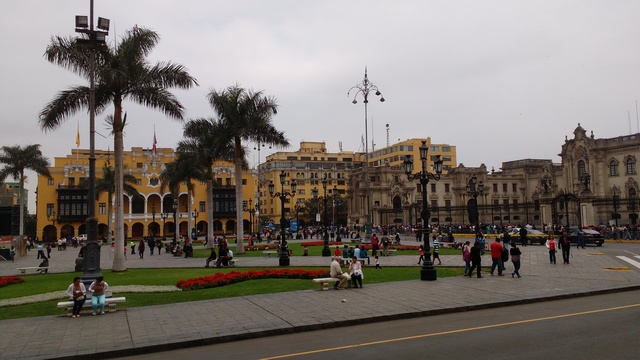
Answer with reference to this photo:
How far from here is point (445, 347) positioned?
28.1 ft

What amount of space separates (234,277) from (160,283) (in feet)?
9.82

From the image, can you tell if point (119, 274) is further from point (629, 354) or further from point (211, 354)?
point (629, 354)

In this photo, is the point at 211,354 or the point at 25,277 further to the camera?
the point at 25,277

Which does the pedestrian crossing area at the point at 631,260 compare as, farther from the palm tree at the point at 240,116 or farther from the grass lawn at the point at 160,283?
the palm tree at the point at 240,116

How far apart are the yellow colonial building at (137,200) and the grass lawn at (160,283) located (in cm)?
5523

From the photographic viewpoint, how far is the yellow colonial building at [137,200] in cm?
8075

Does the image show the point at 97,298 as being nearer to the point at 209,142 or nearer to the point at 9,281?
the point at 9,281

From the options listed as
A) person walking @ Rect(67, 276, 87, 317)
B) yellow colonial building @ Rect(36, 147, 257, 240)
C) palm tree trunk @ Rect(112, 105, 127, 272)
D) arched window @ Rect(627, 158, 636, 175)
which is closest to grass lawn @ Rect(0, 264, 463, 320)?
palm tree trunk @ Rect(112, 105, 127, 272)

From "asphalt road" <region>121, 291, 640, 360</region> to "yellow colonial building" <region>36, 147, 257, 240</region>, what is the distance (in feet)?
226

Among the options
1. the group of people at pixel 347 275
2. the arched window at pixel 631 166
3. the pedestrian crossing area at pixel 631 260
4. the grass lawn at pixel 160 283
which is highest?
the arched window at pixel 631 166

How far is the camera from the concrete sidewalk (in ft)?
32.2

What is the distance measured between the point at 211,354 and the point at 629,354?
695 centimetres

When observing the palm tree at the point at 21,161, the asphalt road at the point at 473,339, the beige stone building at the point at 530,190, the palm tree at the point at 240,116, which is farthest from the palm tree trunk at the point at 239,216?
the palm tree at the point at 21,161

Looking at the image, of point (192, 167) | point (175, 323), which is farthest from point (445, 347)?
point (192, 167)
